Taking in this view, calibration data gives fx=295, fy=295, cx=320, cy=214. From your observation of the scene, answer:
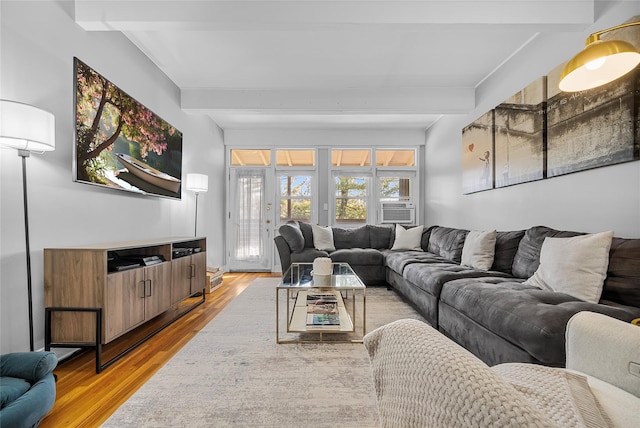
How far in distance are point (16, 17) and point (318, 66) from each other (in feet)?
8.19

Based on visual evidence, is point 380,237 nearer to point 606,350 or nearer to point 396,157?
point 396,157

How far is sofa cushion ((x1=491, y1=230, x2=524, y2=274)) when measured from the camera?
105 inches

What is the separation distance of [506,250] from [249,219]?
170 inches

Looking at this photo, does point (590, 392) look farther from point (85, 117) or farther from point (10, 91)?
point (85, 117)

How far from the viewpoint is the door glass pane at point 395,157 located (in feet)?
19.0

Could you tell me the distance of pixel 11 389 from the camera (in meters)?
1.27

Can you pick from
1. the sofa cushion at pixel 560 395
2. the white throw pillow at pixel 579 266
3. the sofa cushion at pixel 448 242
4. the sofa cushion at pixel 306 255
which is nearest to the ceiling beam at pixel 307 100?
the sofa cushion at pixel 448 242

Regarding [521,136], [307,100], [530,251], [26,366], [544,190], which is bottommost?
[26,366]

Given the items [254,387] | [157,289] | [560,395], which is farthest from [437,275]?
[157,289]

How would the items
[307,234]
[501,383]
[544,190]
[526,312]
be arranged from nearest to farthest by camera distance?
[501,383]
[526,312]
[544,190]
[307,234]

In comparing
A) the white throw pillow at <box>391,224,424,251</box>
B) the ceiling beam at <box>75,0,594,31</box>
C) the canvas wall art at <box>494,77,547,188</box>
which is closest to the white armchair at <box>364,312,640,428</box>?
the canvas wall art at <box>494,77,547,188</box>

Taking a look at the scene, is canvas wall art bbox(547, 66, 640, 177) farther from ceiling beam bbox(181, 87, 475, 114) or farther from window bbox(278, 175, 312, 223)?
window bbox(278, 175, 312, 223)

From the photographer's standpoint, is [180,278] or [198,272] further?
[198,272]

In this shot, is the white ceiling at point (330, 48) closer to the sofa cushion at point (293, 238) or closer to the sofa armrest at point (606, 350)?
the sofa cushion at point (293, 238)
